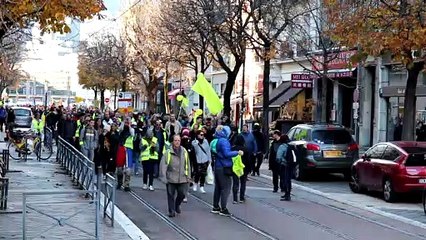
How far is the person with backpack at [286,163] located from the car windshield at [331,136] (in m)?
4.84

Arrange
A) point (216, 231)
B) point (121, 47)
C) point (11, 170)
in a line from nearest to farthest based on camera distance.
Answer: point (216, 231), point (11, 170), point (121, 47)

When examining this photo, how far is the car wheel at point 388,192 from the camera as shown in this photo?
17547mm

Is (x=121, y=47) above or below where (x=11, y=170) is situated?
above

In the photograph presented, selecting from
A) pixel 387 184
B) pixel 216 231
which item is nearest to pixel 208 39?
pixel 387 184

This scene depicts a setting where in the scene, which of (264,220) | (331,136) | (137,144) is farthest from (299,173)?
(264,220)

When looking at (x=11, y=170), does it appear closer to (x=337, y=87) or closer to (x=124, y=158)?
(x=124, y=158)

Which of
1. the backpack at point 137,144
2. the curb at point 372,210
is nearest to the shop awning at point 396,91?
the curb at point 372,210

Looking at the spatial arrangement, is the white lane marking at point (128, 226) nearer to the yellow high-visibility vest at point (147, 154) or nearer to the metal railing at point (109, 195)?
the metal railing at point (109, 195)

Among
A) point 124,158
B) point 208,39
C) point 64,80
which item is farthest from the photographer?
point 64,80

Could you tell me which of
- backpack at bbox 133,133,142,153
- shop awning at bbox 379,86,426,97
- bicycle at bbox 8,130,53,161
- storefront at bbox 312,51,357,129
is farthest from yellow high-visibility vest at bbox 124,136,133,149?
storefront at bbox 312,51,357,129

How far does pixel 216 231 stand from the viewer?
515 inches

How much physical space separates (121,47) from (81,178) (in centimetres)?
4280

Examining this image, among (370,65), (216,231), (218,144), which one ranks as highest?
(370,65)

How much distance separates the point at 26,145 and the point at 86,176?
12.0 meters
